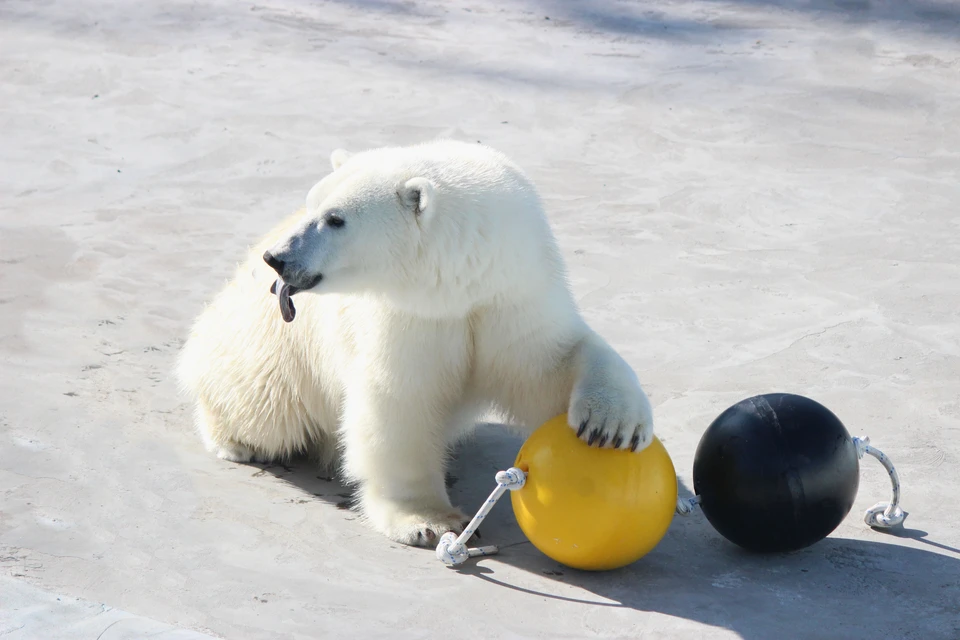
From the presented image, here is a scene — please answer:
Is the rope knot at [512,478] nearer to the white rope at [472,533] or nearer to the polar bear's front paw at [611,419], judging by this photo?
the white rope at [472,533]

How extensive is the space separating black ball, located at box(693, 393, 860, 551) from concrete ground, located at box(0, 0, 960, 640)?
0.44ft

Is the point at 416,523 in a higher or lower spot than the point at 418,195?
lower

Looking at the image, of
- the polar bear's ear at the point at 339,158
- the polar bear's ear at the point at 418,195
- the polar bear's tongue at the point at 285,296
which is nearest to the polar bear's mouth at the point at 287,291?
the polar bear's tongue at the point at 285,296

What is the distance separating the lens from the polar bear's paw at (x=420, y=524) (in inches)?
128

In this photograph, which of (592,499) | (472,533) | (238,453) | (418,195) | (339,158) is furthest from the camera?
(238,453)

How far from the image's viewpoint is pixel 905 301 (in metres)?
4.87

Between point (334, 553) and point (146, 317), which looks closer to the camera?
point (334, 553)

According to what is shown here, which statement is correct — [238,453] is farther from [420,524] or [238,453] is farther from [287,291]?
[287,291]

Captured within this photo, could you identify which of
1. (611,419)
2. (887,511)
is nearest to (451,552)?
(611,419)

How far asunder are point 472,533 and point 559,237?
2.82m

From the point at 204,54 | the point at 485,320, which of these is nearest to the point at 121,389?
the point at 485,320

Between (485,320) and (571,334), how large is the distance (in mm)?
261

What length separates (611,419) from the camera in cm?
291

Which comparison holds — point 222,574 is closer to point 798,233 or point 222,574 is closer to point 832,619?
point 832,619
